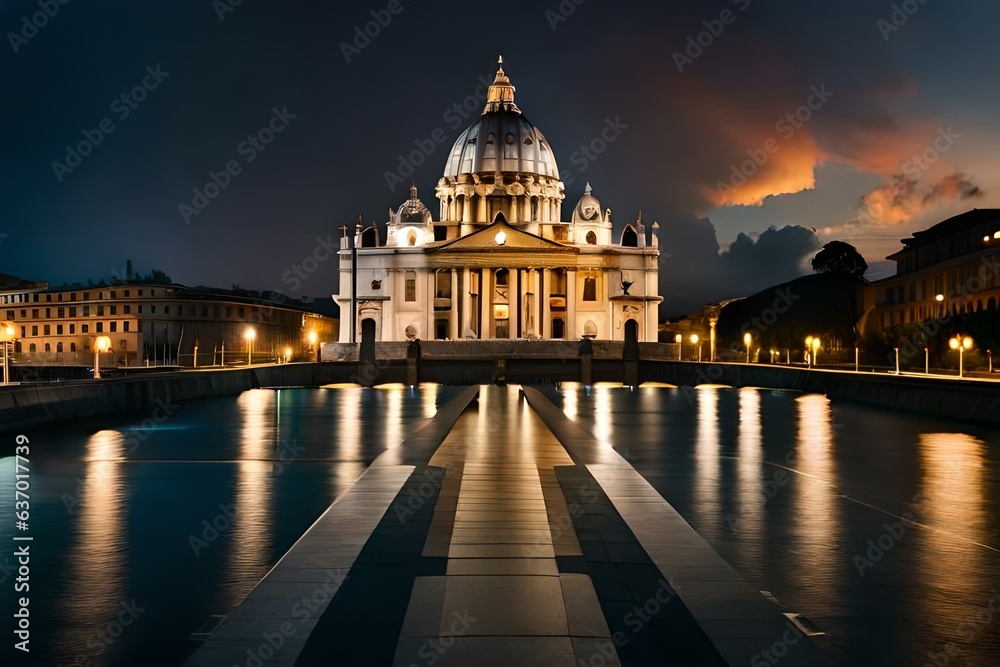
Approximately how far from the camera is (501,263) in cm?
11025

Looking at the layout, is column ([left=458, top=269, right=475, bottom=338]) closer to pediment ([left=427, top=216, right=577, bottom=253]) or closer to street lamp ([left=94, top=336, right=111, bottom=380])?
pediment ([left=427, top=216, right=577, bottom=253])

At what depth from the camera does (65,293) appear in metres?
131

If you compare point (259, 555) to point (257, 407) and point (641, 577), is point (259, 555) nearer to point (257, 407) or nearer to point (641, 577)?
point (641, 577)

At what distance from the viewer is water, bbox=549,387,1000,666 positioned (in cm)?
834

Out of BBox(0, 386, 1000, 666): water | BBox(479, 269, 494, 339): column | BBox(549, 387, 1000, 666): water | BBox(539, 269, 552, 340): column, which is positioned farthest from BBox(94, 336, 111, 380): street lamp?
BBox(539, 269, 552, 340): column

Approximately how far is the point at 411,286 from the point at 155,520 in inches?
4083

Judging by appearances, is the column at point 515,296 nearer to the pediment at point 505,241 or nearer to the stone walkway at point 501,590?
the pediment at point 505,241

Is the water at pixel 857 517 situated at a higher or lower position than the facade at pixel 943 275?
lower

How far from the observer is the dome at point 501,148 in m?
128

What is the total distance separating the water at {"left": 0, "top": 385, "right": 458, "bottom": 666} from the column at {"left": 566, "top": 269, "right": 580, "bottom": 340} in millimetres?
86033

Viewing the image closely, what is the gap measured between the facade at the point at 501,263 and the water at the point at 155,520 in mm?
82628

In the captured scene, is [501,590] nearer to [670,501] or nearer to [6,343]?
[670,501]

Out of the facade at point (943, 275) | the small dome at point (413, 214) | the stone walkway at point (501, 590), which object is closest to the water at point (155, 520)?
the stone walkway at point (501, 590)

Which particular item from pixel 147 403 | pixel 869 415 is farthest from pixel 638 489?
pixel 147 403
